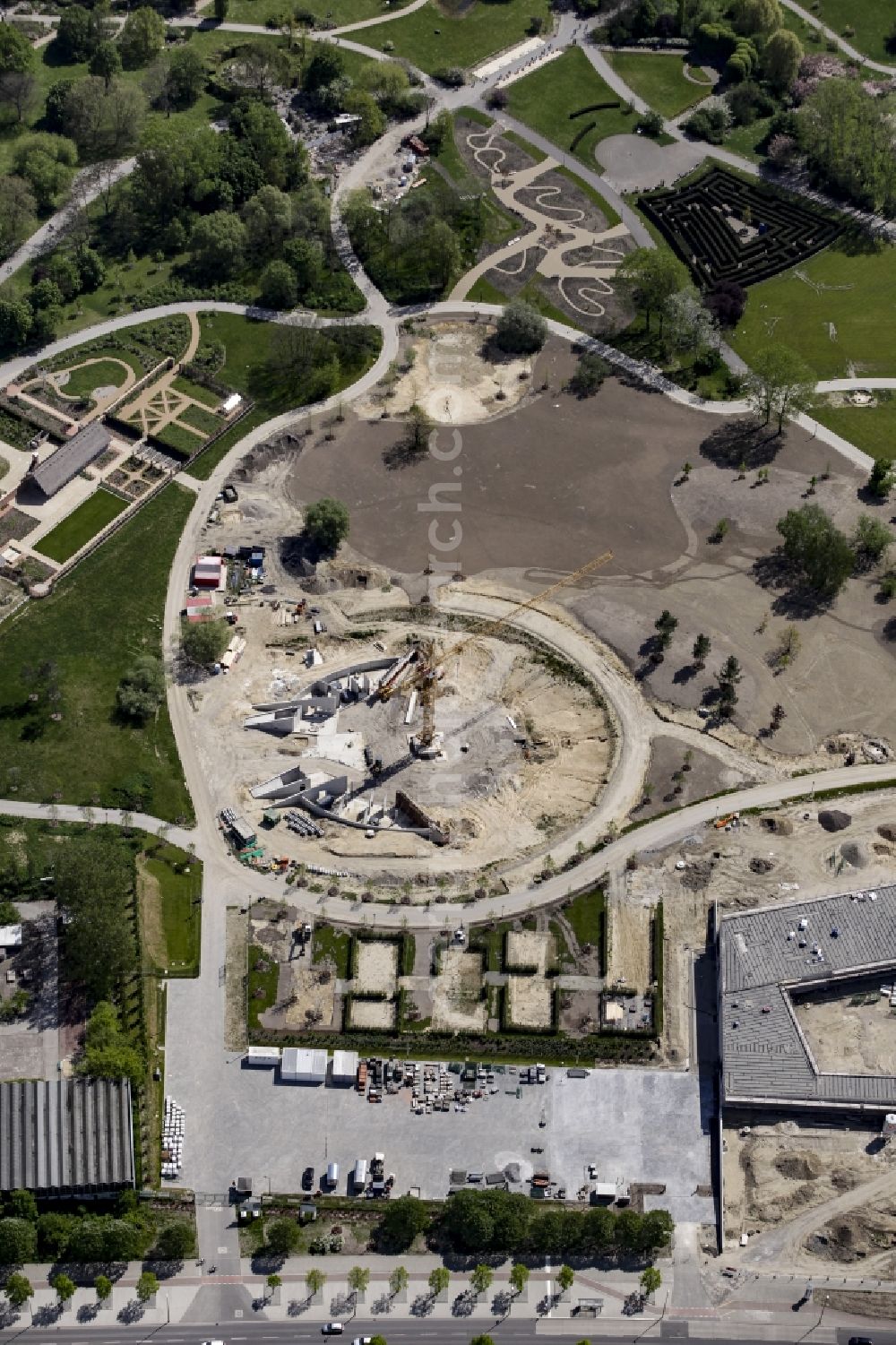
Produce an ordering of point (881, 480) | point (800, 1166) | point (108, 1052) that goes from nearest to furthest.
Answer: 1. point (800, 1166)
2. point (108, 1052)
3. point (881, 480)

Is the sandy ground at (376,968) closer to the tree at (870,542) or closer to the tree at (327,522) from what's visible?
the tree at (327,522)

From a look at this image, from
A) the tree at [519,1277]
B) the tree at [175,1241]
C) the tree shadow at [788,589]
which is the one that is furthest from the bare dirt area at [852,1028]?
the tree at [175,1241]

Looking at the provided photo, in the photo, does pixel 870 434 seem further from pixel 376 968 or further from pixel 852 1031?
pixel 376 968

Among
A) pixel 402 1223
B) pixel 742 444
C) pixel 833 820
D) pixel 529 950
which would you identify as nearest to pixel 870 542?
pixel 742 444

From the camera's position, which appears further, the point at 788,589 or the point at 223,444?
the point at 223,444

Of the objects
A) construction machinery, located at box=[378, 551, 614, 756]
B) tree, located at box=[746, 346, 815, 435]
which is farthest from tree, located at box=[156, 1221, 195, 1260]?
tree, located at box=[746, 346, 815, 435]
